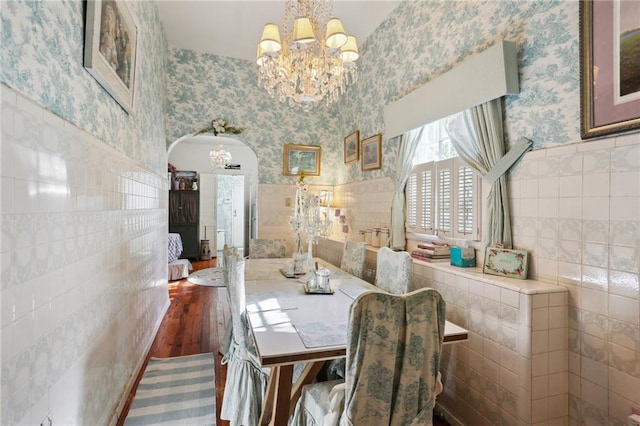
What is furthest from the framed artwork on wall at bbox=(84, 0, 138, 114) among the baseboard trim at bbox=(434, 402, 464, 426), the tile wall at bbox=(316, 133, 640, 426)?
the baseboard trim at bbox=(434, 402, 464, 426)

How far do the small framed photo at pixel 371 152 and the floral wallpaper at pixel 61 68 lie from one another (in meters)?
2.53

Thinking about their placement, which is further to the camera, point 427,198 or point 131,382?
point 427,198

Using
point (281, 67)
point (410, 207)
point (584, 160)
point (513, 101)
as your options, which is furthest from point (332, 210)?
point (584, 160)

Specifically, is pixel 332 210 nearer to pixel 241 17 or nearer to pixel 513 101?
pixel 241 17

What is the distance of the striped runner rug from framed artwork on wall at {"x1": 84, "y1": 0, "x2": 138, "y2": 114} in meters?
2.10

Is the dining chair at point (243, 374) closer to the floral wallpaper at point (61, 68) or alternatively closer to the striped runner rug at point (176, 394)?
the striped runner rug at point (176, 394)

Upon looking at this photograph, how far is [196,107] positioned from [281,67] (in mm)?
2589

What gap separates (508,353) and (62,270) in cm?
225

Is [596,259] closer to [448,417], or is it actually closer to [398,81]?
[448,417]

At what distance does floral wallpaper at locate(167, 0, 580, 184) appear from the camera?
6.23 ft

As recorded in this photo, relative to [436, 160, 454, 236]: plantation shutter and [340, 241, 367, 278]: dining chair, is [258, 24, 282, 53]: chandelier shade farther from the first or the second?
[340, 241, 367, 278]: dining chair

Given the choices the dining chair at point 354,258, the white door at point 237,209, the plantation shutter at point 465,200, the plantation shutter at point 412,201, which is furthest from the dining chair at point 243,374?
the white door at point 237,209

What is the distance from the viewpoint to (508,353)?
179 centimetres

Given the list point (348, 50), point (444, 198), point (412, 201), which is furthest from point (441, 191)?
point (348, 50)
